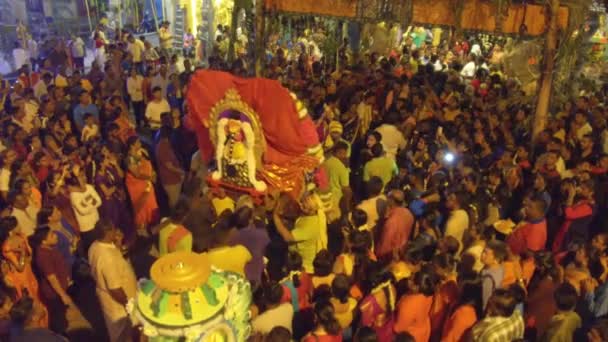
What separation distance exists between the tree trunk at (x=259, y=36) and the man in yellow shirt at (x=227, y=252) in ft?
13.7

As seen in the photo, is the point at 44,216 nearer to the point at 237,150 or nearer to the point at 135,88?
the point at 237,150

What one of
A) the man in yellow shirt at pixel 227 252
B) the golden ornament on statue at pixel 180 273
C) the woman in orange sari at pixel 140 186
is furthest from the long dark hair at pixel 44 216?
the golden ornament on statue at pixel 180 273

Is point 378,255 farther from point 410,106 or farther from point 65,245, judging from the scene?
point 410,106

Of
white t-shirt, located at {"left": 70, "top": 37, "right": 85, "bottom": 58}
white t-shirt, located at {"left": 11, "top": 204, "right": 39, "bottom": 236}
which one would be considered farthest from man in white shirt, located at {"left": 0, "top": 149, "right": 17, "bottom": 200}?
white t-shirt, located at {"left": 70, "top": 37, "right": 85, "bottom": 58}

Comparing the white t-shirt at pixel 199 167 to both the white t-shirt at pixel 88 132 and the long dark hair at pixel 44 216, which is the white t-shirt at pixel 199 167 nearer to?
the white t-shirt at pixel 88 132

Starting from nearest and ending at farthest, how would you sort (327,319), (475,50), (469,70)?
(327,319) < (469,70) < (475,50)

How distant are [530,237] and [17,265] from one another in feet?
14.3

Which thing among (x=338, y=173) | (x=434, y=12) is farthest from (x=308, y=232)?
(x=434, y=12)

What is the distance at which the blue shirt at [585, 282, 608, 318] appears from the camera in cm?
412

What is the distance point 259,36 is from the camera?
8.23m

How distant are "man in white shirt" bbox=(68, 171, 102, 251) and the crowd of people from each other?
15mm

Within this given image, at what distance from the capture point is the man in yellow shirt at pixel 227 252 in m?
4.33

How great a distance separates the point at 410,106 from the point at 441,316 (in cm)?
511

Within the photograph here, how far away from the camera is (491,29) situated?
731 cm
